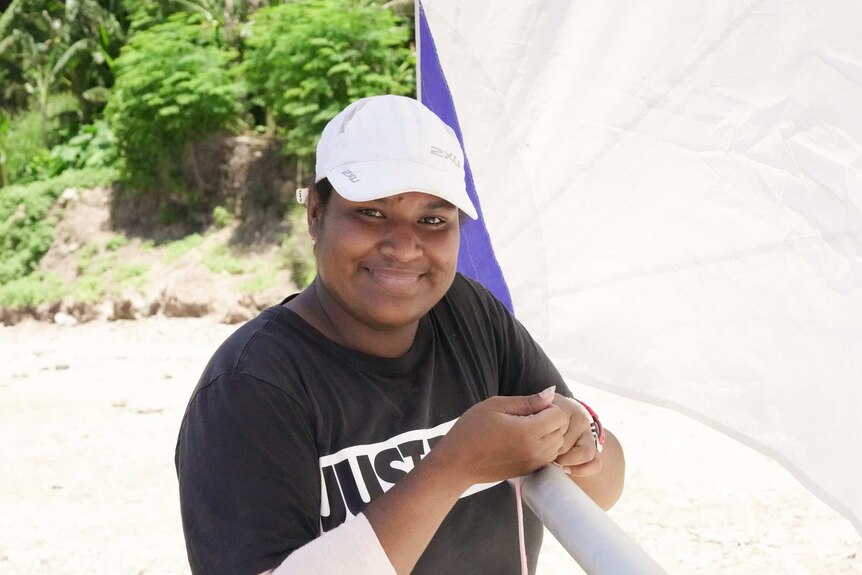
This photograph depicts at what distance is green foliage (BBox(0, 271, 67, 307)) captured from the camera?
11688 mm

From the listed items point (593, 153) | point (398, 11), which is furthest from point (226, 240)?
point (593, 153)

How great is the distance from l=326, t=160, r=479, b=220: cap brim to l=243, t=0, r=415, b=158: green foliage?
9.61 meters

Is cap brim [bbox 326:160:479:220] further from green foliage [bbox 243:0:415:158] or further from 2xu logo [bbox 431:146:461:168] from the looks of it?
green foliage [bbox 243:0:415:158]

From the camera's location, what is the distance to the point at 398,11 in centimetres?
1329

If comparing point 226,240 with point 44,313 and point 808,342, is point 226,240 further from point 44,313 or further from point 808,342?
point 808,342

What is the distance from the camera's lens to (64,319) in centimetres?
1139

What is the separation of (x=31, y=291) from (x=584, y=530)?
473 inches

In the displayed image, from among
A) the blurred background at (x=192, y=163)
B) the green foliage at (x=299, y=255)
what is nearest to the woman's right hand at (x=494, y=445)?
the green foliage at (x=299, y=255)

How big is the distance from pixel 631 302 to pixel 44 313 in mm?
11123

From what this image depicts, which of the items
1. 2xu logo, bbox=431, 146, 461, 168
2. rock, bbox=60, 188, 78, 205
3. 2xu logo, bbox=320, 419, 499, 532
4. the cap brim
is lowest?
rock, bbox=60, 188, 78, 205

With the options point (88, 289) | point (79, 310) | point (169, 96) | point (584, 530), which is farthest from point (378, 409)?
point (169, 96)

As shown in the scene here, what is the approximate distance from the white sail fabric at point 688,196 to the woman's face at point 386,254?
39cm

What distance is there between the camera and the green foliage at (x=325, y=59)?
1095 cm

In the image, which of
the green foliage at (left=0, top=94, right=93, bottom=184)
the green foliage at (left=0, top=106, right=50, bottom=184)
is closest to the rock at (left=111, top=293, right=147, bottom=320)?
the green foliage at (left=0, top=94, right=93, bottom=184)
